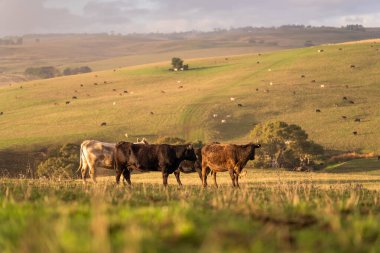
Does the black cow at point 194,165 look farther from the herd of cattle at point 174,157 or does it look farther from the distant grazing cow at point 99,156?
the distant grazing cow at point 99,156

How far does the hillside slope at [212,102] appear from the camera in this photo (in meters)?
72.9

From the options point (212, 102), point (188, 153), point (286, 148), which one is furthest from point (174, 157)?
point (212, 102)

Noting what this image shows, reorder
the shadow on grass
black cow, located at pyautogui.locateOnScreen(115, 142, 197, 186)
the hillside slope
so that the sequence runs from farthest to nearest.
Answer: the hillside slope < the shadow on grass < black cow, located at pyautogui.locateOnScreen(115, 142, 197, 186)

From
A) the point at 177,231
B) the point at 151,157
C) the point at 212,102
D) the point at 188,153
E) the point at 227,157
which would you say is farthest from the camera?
the point at 212,102

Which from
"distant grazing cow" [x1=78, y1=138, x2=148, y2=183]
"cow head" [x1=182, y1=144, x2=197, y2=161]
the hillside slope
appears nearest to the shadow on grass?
the hillside slope

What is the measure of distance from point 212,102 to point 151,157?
210ft

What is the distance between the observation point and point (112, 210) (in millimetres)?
8367

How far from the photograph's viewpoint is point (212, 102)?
87750 millimetres

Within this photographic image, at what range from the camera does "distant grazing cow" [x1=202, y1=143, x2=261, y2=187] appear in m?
24.5

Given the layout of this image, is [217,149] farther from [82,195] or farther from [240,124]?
[240,124]

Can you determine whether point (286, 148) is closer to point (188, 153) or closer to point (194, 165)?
point (194, 165)

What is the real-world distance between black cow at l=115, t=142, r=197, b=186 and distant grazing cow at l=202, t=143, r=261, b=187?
1149mm

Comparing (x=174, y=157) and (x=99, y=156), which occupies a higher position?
(x=174, y=157)

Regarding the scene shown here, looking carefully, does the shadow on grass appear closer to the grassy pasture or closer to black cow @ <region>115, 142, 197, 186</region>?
black cow @ <region>115, 142, 197, 186</region>
